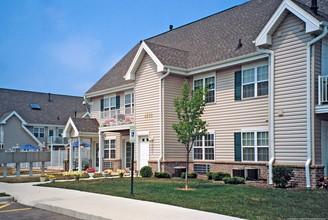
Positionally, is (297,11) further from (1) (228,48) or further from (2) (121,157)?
(2) (121,157)

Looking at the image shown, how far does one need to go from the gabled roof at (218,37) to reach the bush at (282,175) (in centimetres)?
625

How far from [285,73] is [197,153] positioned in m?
7.74

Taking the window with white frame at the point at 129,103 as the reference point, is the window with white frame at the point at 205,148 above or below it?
below

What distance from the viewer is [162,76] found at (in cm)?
2277

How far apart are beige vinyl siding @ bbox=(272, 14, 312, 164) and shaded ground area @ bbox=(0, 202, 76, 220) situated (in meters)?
9.89

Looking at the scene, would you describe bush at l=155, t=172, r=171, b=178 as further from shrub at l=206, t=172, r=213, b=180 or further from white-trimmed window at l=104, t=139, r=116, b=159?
white-trimmed window at l=104, t=139, r=116, b=159

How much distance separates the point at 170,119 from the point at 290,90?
8239mm

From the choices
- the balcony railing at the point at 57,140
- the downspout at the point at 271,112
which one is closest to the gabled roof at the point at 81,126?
the downspout at the point at 271,112

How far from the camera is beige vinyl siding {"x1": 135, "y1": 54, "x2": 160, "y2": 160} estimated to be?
2323cm

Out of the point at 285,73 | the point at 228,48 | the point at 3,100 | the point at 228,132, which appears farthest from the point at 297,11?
the point at 3,100

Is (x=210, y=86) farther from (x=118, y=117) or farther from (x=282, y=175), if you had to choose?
(x=282, y=175)

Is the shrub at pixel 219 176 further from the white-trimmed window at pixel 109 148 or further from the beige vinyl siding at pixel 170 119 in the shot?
the white-trimmed window at pixel 109 148

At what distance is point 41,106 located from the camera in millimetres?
51719

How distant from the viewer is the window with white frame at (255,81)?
19125mm
